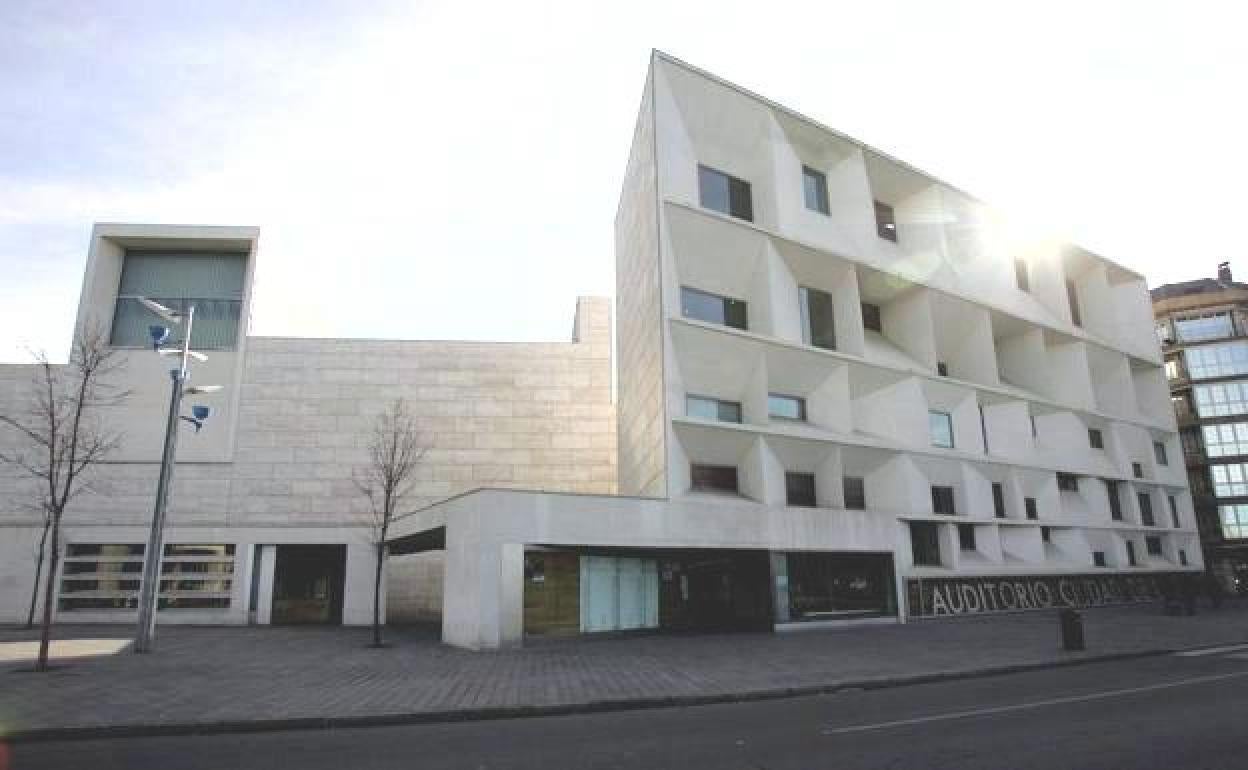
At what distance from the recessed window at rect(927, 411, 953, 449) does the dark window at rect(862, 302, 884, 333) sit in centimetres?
451

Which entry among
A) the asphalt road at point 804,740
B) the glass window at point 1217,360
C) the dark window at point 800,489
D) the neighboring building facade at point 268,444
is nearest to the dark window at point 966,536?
the dark window at point 800,489

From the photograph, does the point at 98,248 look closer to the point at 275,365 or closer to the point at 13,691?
the point at 275,365

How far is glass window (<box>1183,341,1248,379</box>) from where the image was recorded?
53.7 meters

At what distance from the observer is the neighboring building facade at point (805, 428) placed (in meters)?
21.5

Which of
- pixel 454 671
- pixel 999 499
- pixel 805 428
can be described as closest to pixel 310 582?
pixel 454 671

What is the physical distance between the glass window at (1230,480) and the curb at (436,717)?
5678 cm

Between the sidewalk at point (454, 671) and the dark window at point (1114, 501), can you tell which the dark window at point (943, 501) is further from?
the dark window at point (1114, 501)

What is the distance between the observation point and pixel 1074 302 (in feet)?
133

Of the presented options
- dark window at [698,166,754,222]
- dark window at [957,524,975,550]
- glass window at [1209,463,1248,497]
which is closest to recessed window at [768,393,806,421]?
dark window at [698,166,754,222]

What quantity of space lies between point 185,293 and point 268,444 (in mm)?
8969

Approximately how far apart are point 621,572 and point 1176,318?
2276 inches

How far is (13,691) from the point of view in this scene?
10883mm

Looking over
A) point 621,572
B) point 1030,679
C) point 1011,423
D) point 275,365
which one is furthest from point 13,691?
point 1011,423

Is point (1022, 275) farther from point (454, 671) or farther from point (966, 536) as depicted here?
point (454, 671)
